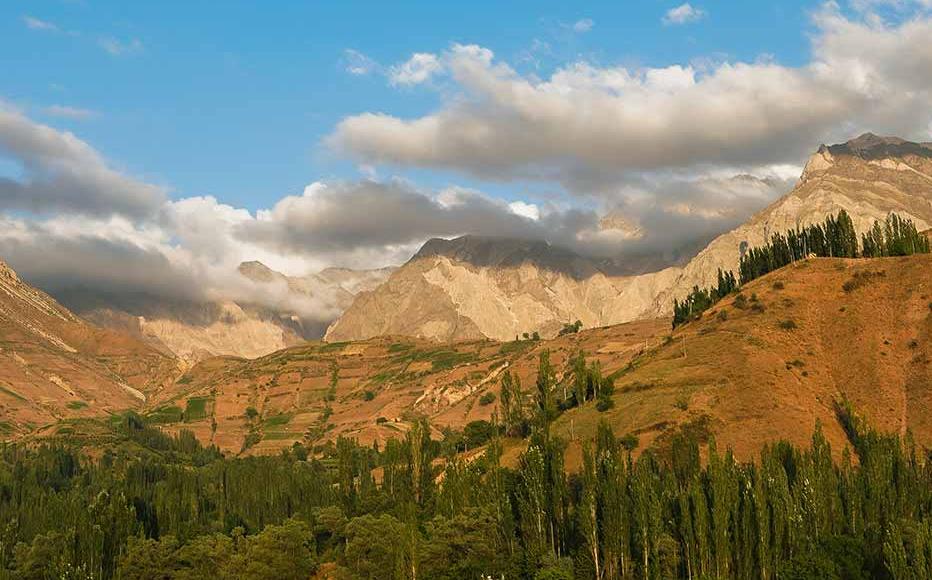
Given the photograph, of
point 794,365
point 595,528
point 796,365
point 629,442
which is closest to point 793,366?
point 794,365

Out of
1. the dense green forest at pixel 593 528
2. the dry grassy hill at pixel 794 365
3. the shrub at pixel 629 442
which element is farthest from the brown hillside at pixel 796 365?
the dense green forest at pixel 593 528

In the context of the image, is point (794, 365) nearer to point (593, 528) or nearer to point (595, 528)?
point (595, 528)

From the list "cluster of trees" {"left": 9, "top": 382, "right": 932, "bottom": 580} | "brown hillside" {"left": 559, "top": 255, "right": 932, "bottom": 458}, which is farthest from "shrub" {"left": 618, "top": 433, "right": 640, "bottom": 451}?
"brown hillside" {"left": 559, "top": 255, "right": 932, "bottom": 458}

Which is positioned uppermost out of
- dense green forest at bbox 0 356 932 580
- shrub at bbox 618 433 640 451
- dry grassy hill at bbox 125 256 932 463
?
dry grassy hill at bbox 125 256 932 463

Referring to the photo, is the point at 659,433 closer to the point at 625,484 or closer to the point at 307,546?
the point at 625,484

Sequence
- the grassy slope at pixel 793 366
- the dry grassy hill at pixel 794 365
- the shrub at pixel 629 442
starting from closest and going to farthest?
1. the shrub at pixel 629 442
2. the grassy slope at pixel 793 366
3. the dry grassy hill at pixel 794 365

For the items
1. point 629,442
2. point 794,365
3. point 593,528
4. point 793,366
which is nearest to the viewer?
point 593,528

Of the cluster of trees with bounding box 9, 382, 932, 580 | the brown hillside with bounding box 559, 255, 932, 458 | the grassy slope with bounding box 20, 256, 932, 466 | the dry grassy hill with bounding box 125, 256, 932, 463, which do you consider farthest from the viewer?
the dry grassy hill with bounding box 125, 256, 932, 463

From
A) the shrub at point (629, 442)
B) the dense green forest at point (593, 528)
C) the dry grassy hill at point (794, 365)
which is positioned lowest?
the dense green forest at point (593, 528)

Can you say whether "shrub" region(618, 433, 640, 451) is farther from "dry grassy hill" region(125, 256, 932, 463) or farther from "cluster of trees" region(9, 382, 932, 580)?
"dry grassy hill" region(125, 256, 932, 463)

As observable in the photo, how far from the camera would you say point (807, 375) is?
165 m

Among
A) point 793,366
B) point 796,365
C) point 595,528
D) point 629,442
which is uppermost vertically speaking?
point 796,365

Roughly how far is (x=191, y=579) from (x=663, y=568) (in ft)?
225

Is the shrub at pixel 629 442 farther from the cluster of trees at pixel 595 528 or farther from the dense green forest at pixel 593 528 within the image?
the cluster of trees at pixel 595 528
